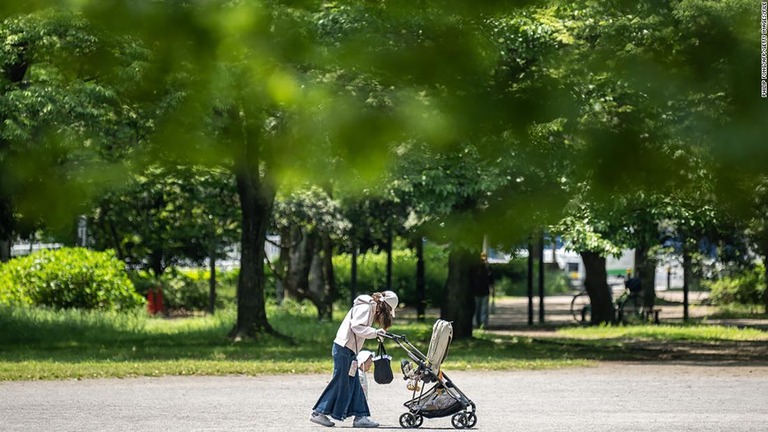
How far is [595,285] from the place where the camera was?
2875cm

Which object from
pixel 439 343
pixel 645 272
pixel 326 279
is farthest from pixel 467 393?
pixel 326 279

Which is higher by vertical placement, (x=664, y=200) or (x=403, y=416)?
(x=664, y=200)

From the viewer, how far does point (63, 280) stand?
27531mm

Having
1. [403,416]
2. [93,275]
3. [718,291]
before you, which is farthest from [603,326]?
[403,416]

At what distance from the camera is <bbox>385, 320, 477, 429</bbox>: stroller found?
1120cm

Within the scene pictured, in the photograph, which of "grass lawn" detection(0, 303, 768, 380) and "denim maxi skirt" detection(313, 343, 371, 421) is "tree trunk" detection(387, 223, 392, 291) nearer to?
"grass lawn" detection(0, 303, 768, 380)

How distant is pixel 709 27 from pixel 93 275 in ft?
86.9

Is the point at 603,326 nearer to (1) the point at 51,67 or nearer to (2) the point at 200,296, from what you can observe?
(2) the point at 200,296

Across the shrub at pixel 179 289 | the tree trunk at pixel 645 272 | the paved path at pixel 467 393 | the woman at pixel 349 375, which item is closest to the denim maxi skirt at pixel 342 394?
the woman at pixel 349 375

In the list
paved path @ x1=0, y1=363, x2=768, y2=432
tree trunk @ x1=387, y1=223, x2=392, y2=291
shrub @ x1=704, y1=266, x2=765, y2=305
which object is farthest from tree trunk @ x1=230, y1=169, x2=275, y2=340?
shrub @ x1=704, y1=266, x2=765, y2=305

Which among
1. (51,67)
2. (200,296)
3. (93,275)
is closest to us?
(51,67)

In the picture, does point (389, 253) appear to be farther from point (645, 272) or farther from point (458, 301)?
point (645, 272)

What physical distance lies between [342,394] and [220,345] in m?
10.8

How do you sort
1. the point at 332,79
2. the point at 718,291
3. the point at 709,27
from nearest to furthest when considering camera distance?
the point at 709,27 → the point at 332,79 → the point at 718,291
